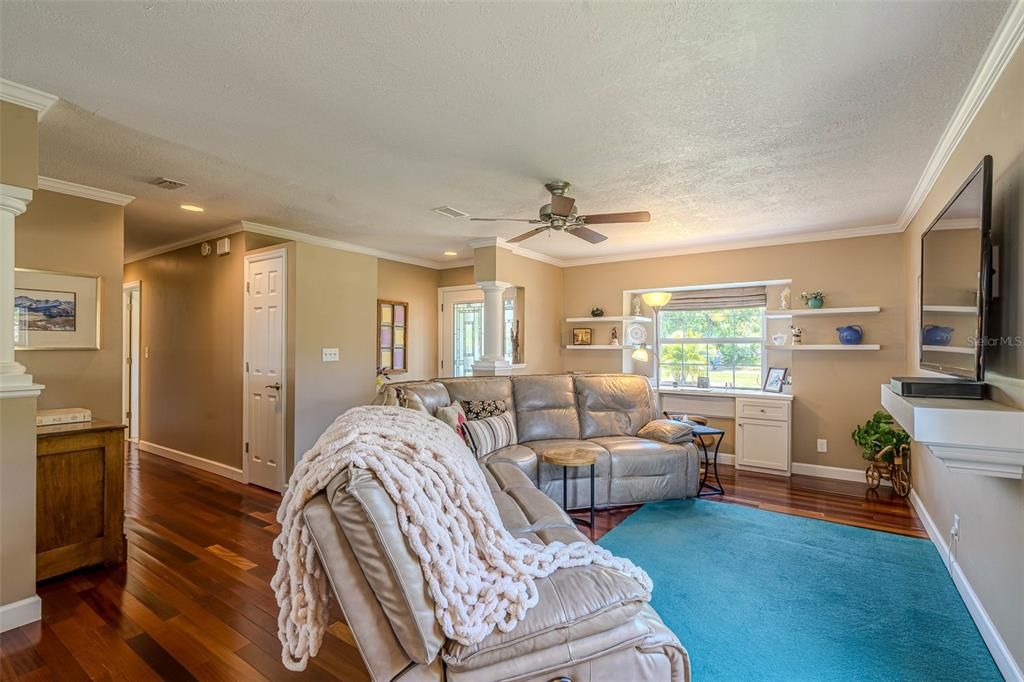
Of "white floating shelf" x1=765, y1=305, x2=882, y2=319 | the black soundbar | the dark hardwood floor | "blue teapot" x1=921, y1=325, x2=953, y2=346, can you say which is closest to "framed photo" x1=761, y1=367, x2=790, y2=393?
"white floating shelf" x1=765, y1=305, x2=882, y2=319

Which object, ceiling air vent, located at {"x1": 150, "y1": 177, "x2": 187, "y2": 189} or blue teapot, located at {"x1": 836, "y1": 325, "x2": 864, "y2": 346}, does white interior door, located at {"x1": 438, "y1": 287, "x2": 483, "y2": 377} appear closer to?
ceiling air vent, located at {"x1": 150, "y1": 177, "x2": 187, "y2": 189}

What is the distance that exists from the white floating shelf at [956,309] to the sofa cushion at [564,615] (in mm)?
1720

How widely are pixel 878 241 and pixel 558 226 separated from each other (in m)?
3.27

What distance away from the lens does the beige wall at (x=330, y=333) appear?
163 inches

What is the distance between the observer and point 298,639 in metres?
Answer: 1.18

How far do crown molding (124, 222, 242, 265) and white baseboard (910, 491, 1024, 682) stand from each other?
556cm

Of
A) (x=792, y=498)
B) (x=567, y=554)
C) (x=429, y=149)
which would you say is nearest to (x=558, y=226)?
(x=429, y=149)

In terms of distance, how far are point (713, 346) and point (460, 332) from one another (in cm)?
327

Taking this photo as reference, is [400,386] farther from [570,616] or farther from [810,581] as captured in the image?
[810,581]

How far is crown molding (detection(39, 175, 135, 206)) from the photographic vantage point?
3.13m

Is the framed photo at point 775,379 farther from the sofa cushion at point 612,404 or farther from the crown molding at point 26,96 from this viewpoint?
the crown molding at point 26,96

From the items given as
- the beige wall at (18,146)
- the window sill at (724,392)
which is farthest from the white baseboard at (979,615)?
the beige wall at (18,146)

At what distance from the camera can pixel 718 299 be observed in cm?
531

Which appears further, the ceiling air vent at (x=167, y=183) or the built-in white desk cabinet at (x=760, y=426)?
the built-in white desk cabinet at (x=760, y=426)
